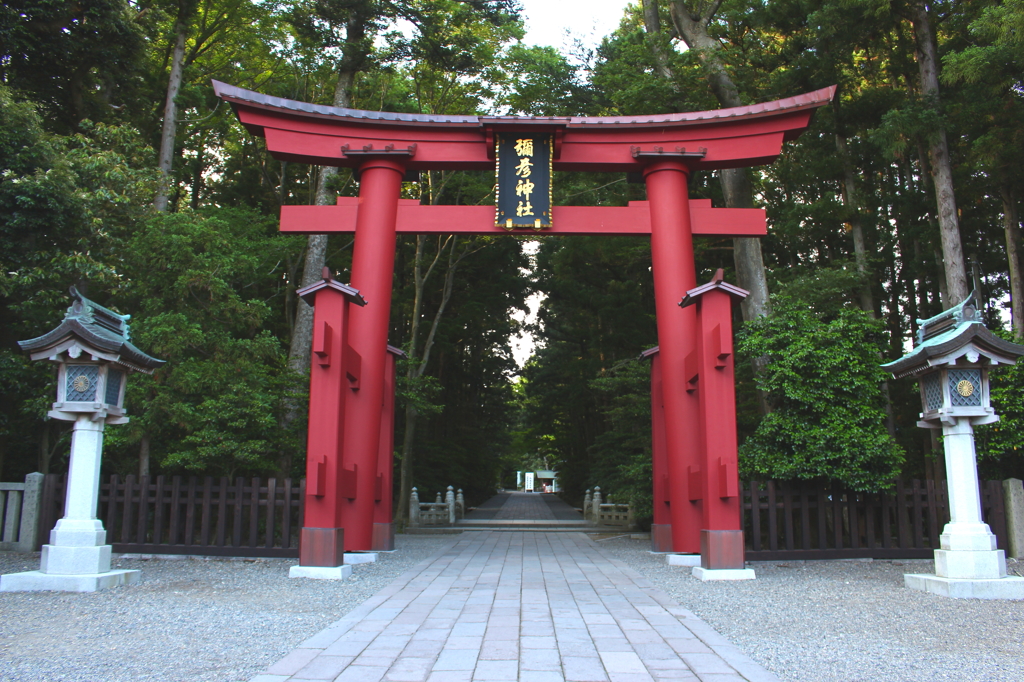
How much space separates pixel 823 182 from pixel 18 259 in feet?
55.7

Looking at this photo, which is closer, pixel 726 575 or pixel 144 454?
pixel 726 575

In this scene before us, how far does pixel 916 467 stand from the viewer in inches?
629

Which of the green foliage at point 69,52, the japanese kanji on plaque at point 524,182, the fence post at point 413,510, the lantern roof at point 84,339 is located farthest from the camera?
the fence post at point 413,510

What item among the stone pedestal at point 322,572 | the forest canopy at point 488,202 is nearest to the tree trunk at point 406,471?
the forest canopy at point 488,202

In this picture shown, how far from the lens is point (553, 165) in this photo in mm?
10039

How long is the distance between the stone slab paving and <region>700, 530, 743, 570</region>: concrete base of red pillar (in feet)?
2.76

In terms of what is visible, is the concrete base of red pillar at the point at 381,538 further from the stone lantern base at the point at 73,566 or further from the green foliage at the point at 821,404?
the green foliage at the point at 821,404

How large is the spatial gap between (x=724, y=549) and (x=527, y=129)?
241 inches

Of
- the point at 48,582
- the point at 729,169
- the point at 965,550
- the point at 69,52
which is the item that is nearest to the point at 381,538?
the point at 48,582

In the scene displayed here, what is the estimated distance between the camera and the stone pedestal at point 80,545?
6.36m

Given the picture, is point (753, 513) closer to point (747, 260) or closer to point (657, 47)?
point (747, 260)

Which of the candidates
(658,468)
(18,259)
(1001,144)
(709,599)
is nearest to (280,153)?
(18,259)

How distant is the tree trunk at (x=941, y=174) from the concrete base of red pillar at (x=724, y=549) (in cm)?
612

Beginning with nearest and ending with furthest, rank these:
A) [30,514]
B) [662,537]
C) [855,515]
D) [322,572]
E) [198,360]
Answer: [322,572] → [855,515] → [30,514] → [662,537] → [198,360]
